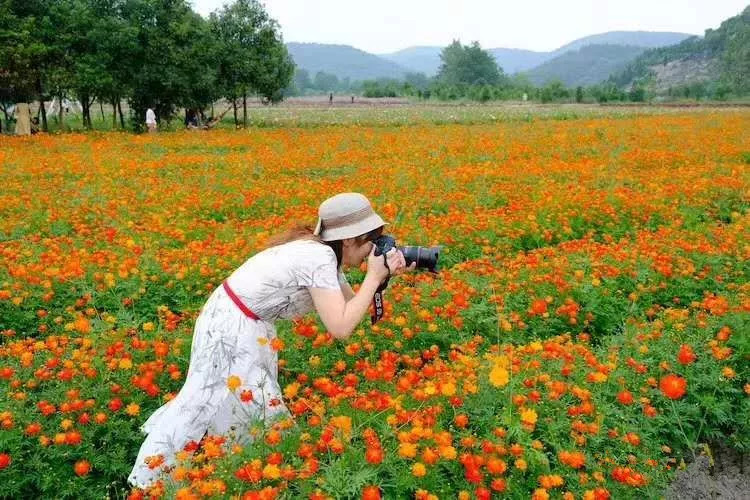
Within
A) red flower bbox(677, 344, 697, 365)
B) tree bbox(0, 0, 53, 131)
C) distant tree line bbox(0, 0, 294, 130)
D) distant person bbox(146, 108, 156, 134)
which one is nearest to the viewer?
red flower bbox(677, 344, 697, 365)

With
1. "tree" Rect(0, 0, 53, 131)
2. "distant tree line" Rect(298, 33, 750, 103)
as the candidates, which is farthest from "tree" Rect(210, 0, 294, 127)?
"distant tree line" Rect(298, 33, 750, 103)

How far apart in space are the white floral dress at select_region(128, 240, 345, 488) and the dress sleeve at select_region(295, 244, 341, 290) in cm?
3

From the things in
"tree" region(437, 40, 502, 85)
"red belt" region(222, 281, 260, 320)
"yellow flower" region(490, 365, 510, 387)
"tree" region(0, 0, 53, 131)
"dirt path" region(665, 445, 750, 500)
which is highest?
"tree" region(437, 40, 502, 85)

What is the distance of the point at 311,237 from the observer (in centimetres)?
286

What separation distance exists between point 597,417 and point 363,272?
3335 millimetres

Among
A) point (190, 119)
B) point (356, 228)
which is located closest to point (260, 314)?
point (356, 228)

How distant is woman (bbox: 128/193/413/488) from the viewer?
2.69 meters

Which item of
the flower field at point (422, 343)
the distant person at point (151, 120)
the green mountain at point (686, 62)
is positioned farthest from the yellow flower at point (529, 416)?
the green mountain at point (686, 62)

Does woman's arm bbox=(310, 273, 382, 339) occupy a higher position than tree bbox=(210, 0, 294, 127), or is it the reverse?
tree bbox=(210, 0, 294, 127)

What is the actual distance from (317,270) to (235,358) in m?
0.61

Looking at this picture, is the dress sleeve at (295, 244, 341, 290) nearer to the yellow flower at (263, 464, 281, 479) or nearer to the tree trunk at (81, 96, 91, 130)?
the yellow flower at (263, 464, 281, 479)

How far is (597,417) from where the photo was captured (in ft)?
8.84

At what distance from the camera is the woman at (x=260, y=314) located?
2.69 meters

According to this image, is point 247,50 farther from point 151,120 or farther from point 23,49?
point 23,49
